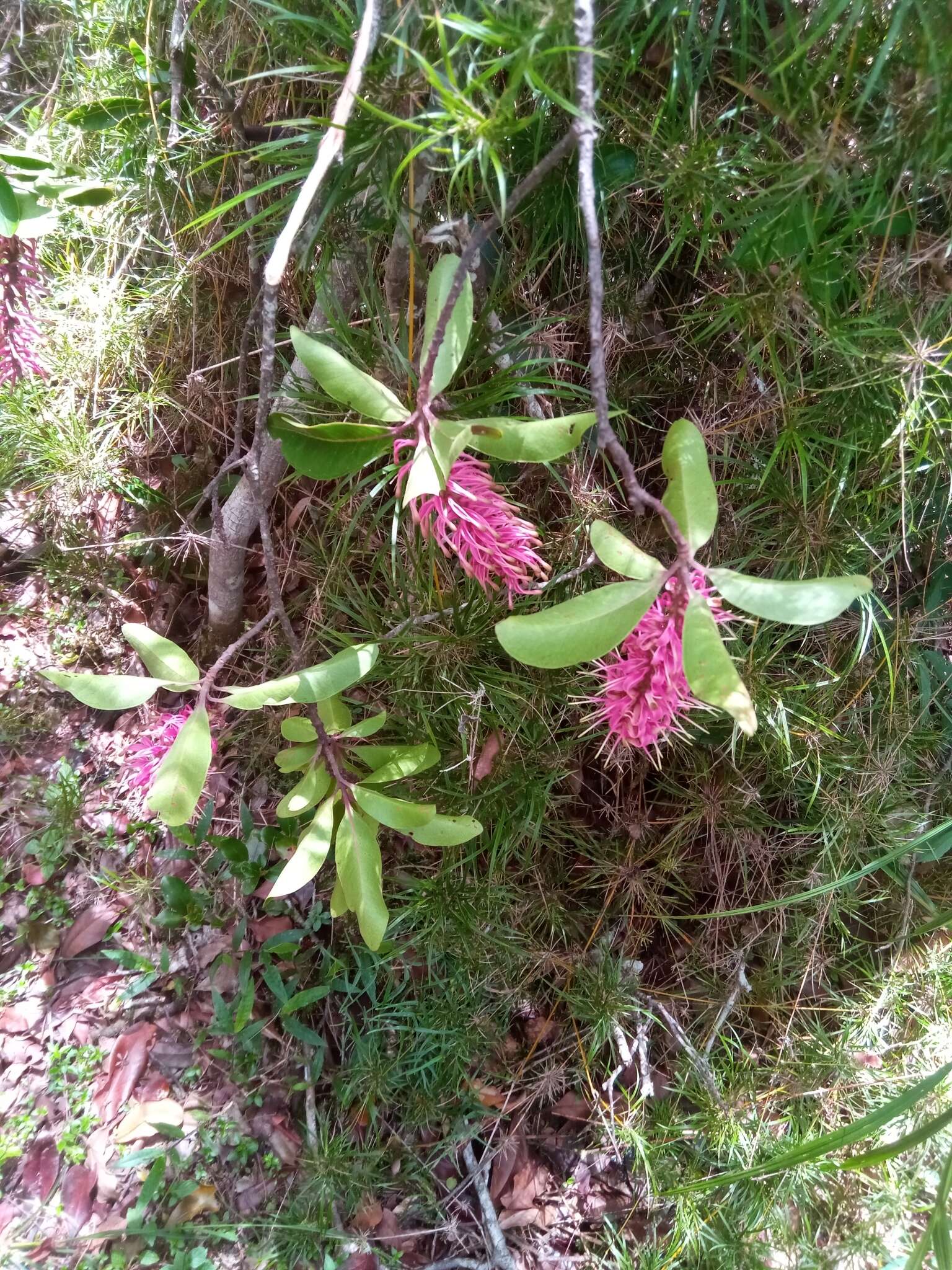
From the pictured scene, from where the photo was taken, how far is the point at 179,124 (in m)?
1.08

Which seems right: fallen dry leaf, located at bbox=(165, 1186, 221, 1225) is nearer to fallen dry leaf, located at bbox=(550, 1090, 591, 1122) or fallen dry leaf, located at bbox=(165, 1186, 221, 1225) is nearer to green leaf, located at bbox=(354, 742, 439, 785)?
fallen dry leaf, located at bbox=(550, 1090, 591, 1122)

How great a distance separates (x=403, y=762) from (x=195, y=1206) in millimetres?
945

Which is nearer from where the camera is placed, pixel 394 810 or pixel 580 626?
pixel 580 626

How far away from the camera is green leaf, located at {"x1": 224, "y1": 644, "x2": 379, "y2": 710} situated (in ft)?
2.26

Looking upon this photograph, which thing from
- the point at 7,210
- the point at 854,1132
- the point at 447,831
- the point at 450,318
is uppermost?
the point at 7,210

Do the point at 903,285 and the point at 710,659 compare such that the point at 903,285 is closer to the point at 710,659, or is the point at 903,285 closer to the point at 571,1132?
the point at 710,659

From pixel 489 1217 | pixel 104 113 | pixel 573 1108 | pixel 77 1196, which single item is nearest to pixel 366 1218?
pixel 489 1217

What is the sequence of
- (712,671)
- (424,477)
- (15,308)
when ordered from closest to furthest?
(712,671)
(424,477)
(15,308)

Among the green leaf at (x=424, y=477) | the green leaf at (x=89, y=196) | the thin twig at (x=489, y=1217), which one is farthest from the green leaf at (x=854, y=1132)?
the green leaf at (x=89, y=196)

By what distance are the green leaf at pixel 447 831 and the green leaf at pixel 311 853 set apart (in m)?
0.12

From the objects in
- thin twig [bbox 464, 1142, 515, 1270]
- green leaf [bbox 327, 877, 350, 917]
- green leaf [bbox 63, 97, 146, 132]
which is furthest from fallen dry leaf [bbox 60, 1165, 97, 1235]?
green leaf [bbox 63, 97, 146, 132]

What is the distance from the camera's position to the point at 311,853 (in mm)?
894

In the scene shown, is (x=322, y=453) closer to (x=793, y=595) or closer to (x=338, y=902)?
(x=793, y=595)

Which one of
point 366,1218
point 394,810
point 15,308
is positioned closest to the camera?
point 394,810
